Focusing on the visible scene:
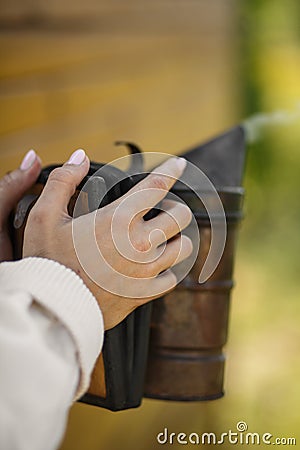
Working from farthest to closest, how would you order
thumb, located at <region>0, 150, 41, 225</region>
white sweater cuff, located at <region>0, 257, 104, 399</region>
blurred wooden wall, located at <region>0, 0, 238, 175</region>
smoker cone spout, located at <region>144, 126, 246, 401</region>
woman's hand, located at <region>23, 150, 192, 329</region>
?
blurred wooden wall, located at <region>0, 0, 238, 175</region>
smoker cone spout, located at <region>144, 126, 246, 401</region>
thumb, located at <region>0, 150, 41, 225</region>
woman's hand, located at <region>23, 150, 192, 329</region>
white sweater cuff, located at <region>0, 257, 104, 399</region>

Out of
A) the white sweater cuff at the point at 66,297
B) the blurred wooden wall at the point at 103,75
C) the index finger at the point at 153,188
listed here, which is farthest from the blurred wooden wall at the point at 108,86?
the white sweater cuff at the point at 66,297

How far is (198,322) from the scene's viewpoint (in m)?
1.22

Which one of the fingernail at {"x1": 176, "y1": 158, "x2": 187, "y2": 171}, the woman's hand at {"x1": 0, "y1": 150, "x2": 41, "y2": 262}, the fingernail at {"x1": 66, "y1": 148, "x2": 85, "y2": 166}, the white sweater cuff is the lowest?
the white sweater cuff

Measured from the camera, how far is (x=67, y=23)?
225 cm

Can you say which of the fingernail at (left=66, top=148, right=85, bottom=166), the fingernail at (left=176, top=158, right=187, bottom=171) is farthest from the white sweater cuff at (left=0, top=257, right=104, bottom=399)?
the fingernail at (left=176, top=158, right=187, bottom=171)

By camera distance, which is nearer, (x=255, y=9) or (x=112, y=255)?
(x=112, y=255)

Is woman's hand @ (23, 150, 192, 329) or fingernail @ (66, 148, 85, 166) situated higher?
fingernail @ (66, 148, 85, 166)

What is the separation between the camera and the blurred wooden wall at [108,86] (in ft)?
6.30

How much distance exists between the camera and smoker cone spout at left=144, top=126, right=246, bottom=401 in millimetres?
1207

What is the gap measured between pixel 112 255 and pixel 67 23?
144 centimetres

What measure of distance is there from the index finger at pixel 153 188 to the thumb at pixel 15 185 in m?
0.18

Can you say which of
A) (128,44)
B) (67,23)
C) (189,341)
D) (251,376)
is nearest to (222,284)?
(189,341)

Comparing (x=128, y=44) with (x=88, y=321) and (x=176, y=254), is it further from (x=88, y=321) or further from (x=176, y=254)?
(x=88, y=321)

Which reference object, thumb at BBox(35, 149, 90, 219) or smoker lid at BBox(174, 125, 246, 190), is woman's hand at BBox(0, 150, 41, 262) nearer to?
thumb at BBox(35, 149, 90, 219)
